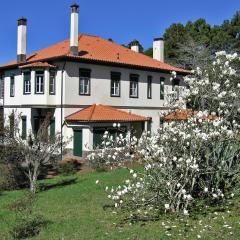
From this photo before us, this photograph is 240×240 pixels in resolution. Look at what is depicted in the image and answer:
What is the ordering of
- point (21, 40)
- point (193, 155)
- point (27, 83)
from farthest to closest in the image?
point (21, 40), point (27, 83), point (193, 155)

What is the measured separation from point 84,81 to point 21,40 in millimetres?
6246

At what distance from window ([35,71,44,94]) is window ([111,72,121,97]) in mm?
5590

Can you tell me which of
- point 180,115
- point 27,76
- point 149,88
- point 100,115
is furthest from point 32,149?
point 149,88

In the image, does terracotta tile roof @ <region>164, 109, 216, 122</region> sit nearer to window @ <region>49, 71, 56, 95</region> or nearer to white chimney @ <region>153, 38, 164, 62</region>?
window @ <region>49, 71, 56, 95</region>

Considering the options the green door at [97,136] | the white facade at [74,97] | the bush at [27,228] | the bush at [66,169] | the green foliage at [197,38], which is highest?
the green foliage at [197,38]

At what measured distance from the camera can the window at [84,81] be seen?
3128 cm

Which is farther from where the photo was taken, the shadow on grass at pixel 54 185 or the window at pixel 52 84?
the window at pixel 52 84

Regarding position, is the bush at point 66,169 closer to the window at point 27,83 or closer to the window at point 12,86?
the window at point 27,83

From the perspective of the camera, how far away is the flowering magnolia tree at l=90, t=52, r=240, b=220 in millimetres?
10570

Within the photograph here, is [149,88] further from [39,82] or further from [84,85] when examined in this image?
[39,82]

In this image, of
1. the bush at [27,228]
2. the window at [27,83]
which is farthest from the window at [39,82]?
the bush at [27,228]

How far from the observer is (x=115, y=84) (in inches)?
1339

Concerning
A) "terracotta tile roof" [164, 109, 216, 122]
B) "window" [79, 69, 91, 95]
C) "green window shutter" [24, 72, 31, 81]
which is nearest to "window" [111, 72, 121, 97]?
"window" [79, 69, 91, 95]

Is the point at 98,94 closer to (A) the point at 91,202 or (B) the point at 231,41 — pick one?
(A) the point at 91,202
